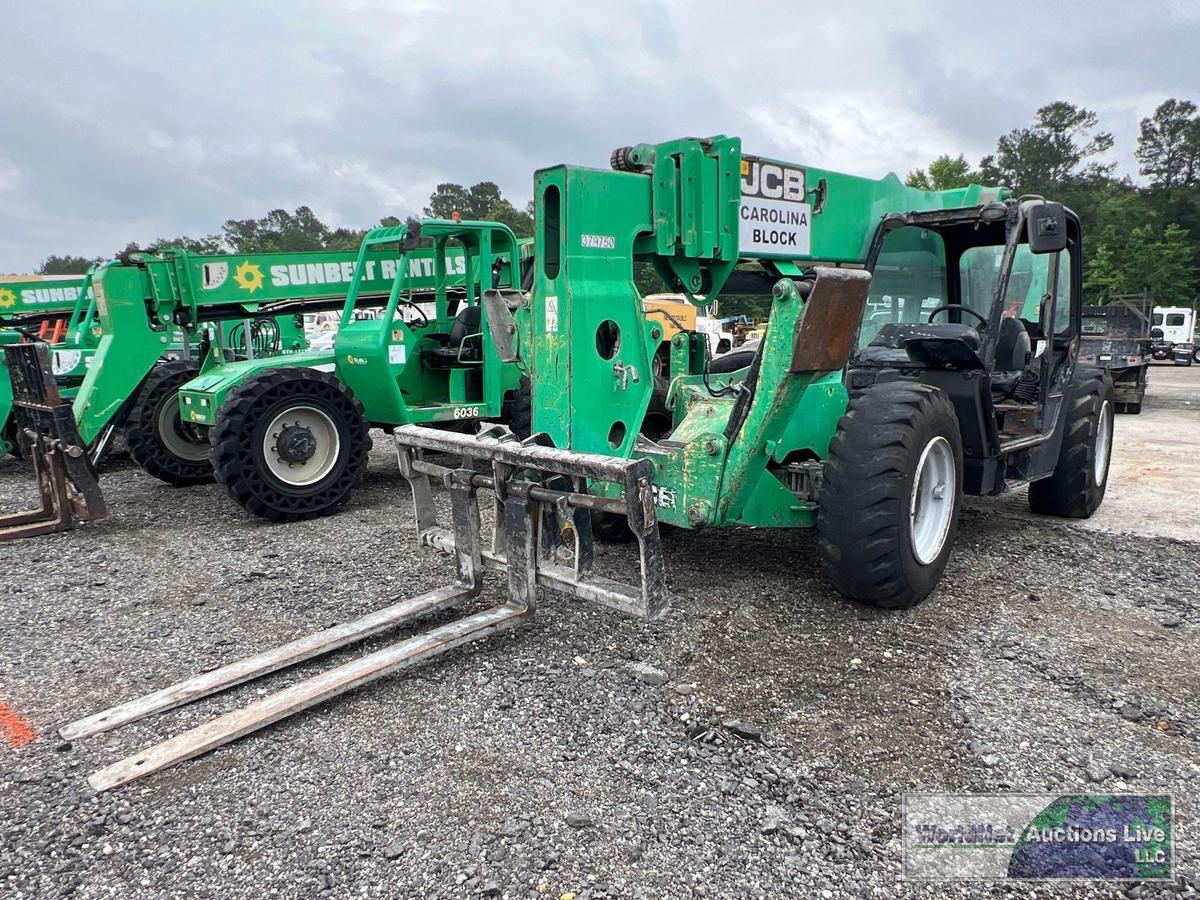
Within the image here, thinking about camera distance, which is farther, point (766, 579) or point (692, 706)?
point (766, 579)

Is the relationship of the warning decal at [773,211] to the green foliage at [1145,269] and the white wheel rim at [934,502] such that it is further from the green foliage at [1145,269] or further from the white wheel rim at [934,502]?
the green foliage at [1145,269]

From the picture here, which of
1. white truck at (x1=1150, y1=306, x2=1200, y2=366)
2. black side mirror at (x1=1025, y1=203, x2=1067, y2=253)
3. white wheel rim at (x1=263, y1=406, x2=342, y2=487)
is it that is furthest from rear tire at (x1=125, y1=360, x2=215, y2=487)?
white truck at (x1=1150, y1=306, x2=1200, y2=366)

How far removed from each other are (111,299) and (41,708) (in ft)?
18.0

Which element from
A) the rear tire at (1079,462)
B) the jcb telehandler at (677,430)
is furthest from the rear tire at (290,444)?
the rear tire at (1079,462)

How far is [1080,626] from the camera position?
4.09m

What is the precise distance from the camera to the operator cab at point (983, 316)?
15.9 feet

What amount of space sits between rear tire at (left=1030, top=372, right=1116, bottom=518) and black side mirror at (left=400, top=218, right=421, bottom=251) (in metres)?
5.31

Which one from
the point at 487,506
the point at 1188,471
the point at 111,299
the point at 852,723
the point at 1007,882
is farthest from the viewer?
the point at 1188,471

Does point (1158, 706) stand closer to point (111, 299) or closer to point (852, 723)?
point (852, 723)

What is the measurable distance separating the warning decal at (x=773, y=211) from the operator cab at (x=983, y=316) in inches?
39.9

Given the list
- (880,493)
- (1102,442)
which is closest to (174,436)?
(880,493)

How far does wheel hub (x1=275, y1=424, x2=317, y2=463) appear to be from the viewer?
261 inches

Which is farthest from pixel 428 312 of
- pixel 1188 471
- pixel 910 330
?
pixel 1188 471

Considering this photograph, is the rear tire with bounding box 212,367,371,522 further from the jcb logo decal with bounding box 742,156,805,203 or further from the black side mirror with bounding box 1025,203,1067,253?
the black side mirror with bounding box 1025,203,1067,253
